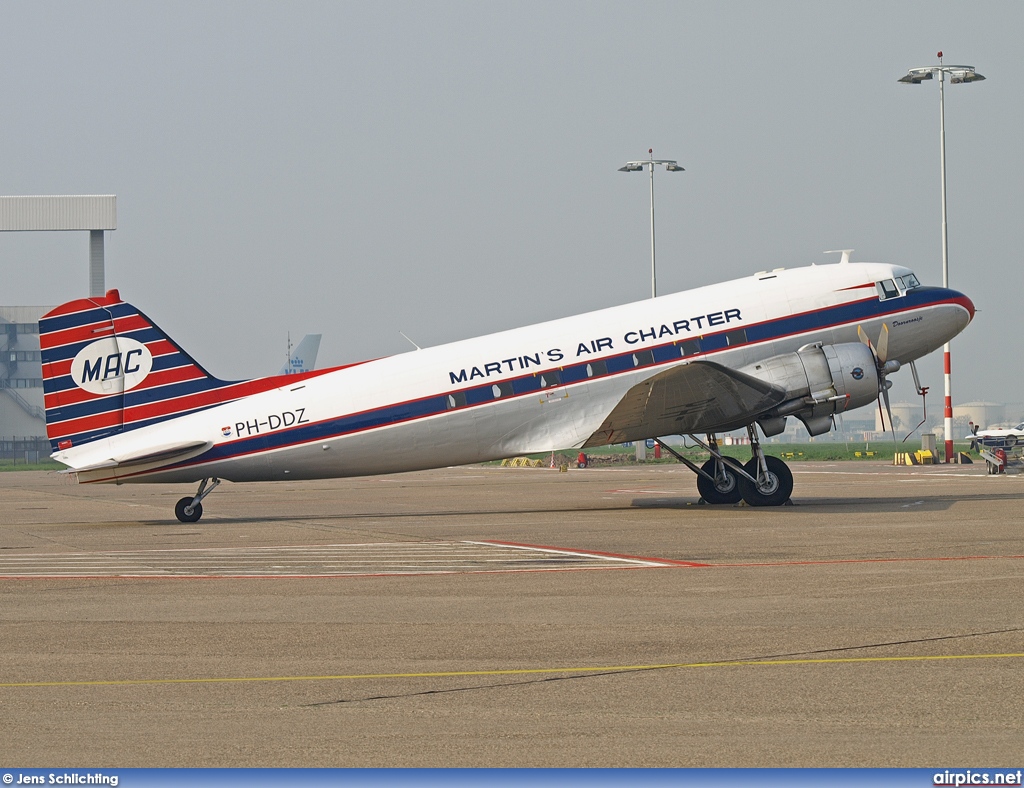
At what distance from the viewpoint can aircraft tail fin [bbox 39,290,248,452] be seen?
25.4 metres

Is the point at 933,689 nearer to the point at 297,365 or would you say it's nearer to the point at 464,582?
the point at 464,582

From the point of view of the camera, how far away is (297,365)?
3406 inches

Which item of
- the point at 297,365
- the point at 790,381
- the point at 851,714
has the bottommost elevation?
the point at 851,714

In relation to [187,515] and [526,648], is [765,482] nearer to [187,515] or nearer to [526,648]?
[187,515]

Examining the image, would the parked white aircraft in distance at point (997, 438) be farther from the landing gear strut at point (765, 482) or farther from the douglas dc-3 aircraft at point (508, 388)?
the landing gear strut at point (765, 482)

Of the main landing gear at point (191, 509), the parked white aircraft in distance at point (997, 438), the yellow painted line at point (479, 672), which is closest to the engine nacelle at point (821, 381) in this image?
the main landing gear at point (191, 509)

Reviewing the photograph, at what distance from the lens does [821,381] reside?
1030 inches

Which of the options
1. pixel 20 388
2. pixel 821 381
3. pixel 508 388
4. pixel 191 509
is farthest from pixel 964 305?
pixel 20 388

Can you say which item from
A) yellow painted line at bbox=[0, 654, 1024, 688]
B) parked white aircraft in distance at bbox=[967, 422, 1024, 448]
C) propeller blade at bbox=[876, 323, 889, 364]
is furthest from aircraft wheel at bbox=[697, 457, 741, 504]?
parked white aircraft in distance at bbox=[967, 422, 1024, 448]

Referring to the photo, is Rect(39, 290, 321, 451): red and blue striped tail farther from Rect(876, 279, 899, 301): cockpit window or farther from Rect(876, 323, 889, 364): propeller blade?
Rect(876, 279, 899, 301): cockpit window

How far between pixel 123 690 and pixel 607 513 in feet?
62.9

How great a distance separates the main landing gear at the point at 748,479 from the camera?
26.7m

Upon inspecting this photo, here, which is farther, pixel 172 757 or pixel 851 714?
pixel 851 714

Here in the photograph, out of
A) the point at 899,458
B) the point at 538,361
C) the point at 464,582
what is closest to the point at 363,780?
the point at 464,582
